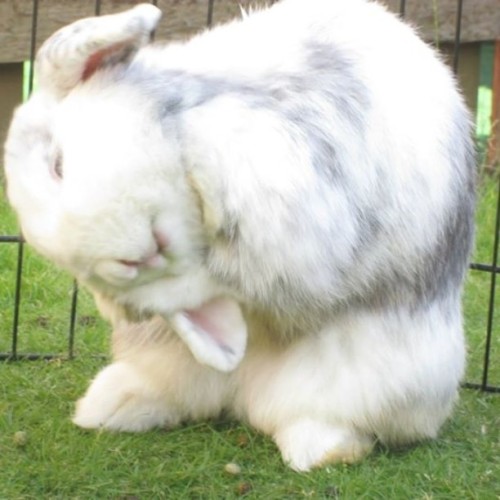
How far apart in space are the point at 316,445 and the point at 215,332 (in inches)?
14.6

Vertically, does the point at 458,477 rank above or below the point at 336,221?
below

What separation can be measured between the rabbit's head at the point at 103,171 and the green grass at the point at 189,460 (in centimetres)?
46

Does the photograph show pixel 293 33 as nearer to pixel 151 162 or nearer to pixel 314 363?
pixel 151 162

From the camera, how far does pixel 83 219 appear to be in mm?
2482

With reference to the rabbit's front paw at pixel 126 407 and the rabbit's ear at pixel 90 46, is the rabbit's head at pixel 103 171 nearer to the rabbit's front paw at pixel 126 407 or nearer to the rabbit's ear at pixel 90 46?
the rabbit's ear at pixel 90 46

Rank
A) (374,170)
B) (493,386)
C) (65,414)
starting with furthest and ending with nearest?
(493,386) → (65,414) → (374,170)

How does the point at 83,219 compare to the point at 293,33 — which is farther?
the point at 293,33

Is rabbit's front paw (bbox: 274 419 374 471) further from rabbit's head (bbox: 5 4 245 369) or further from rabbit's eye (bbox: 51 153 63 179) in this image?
rabbit's eye (bbox: 51 153 63 179)

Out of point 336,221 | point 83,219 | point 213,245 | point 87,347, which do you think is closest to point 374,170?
point 336,221

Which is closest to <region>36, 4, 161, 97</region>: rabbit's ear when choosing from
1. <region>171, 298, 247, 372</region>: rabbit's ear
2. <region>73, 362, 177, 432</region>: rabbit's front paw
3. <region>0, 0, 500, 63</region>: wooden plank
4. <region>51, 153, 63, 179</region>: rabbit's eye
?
<region>51, 153, 63, 179</region>: rabbit's eye

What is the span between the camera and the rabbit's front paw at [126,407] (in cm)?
310

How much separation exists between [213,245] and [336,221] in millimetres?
228

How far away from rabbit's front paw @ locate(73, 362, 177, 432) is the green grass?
0.03 metres

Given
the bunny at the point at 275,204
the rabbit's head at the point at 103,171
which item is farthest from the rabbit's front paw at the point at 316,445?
the rabbit's head at the point at 103,171
